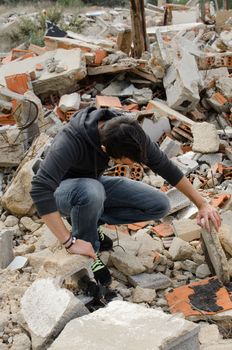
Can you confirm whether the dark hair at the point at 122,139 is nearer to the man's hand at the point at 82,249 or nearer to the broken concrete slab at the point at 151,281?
the man's hand at the point at 82,249

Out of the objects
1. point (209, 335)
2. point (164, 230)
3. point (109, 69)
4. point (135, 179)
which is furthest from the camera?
point (109, 69)

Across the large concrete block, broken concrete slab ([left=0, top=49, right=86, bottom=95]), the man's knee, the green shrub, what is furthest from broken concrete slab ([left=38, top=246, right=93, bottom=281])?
the green shrub

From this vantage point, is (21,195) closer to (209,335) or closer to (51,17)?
(209,335)

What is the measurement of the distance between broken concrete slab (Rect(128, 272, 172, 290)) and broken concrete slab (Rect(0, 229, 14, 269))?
107 centimetres

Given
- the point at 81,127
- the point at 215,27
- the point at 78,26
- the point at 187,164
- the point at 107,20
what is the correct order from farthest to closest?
the point at 107,20, the point at 78,26, the point at 215,27, the point at 187,164, the point at 81,127

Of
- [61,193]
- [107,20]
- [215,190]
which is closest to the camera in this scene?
[61,193]

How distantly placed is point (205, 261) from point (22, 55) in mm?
7036

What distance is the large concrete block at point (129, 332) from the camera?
2.68 metres

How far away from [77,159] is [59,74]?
15.3 ft

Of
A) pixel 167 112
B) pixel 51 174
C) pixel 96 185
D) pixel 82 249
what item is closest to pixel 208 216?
pixel 96 185

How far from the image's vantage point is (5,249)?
4.68m

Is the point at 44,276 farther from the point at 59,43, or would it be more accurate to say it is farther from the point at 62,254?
the point at 59,43

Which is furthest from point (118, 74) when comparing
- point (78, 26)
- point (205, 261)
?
point (78, 26)

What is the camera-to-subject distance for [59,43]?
10.2 meters
